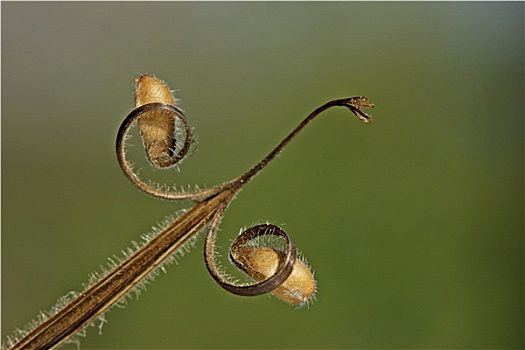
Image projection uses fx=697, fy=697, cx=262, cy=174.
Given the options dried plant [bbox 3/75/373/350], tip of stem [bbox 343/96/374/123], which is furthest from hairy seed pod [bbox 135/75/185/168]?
tip of stem [bbox 343/96/374/123]

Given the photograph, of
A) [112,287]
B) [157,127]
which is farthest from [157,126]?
[112,287]

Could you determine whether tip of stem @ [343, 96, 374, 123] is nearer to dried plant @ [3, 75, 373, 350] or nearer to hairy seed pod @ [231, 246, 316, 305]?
dried plant @ [3, 75, 373, 350]

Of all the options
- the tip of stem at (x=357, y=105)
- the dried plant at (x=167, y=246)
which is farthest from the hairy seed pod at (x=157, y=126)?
the tip of stem at (x=357, y=105)

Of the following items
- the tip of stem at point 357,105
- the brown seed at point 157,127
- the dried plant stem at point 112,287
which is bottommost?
the dried plant stem at point 112,287

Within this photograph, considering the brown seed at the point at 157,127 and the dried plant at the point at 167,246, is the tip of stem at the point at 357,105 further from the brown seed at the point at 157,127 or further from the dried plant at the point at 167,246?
the brown seed at the point at 157,127

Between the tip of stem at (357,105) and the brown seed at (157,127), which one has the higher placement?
the tip of stem at (357,105)

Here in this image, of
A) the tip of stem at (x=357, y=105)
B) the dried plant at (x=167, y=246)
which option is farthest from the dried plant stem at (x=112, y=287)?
the tip of stem at (x=357, y=105)

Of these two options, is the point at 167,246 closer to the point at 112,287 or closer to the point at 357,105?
the point at 112,287
